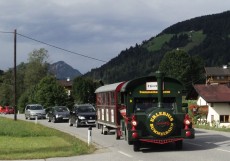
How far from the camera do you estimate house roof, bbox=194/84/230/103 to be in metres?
64.5

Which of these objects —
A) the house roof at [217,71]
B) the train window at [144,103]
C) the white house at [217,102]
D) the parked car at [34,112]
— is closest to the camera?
the train window at [144,103]

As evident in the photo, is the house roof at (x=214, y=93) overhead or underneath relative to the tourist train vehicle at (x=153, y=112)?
overhead

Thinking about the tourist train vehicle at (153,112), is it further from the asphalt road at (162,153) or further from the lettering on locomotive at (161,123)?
the asphalt road at (162,153)

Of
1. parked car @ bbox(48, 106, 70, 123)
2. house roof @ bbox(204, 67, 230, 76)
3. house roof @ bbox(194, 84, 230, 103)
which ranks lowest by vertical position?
parked car @ bbox(48, 106, 70, 123)

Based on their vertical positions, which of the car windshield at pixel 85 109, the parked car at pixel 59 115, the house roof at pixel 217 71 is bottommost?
the parked car at pixel 59 115

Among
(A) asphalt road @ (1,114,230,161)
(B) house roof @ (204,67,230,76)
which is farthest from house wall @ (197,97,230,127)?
(B) house roof @ (204,67,230,76)

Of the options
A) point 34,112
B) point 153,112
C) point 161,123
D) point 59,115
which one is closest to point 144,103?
point 153,112

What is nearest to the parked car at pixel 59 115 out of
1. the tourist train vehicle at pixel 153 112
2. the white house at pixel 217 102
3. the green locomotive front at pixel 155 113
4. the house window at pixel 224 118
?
the tourist train vehicle at pixel 153 112

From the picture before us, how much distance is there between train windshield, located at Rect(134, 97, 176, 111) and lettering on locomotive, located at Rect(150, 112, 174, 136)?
1.68 meters

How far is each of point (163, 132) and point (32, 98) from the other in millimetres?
67936

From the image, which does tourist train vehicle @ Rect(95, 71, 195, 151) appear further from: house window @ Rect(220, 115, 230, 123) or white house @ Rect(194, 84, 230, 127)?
house window @ Rect(220, 115, 230, 123)

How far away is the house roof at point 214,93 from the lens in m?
64.5

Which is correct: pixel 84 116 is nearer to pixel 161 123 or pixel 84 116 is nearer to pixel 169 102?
pixel 169 102

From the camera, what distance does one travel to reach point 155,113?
1722 centimetres
